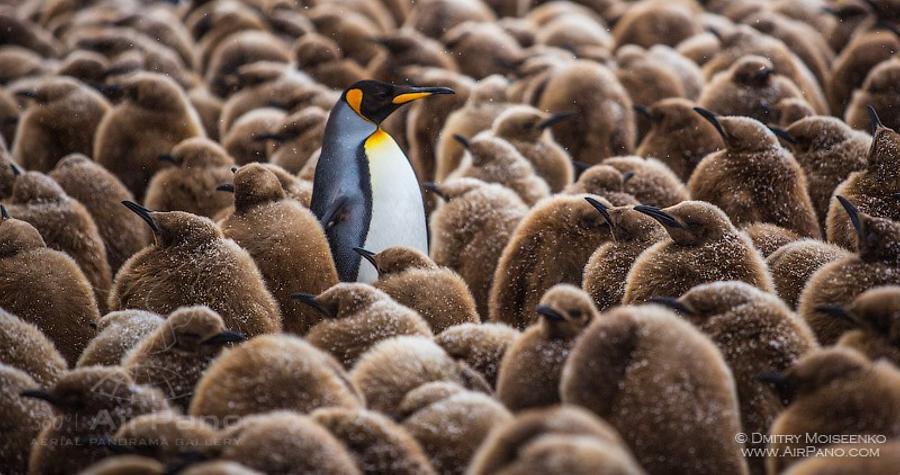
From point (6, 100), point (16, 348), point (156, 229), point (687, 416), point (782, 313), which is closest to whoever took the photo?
point (687, 416)

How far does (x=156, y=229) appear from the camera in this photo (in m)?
4.23

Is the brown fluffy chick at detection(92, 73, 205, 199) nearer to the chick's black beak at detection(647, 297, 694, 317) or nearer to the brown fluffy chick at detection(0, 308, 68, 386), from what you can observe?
the brown fluffy chick at detection(0, 308, 68, 386)

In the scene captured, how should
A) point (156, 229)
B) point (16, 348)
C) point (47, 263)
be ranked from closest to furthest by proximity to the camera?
point (16, 348) → point (156, 229) → point (47, 263)

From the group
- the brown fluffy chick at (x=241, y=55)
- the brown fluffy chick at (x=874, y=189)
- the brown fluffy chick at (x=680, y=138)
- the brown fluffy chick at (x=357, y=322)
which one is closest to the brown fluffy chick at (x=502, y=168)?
the brown fluffy chick at (x=680, y=138)

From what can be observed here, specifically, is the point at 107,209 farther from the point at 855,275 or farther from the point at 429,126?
the point at 855,275

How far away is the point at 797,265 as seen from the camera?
13.8 ft

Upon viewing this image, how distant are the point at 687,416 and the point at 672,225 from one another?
4.15 ft

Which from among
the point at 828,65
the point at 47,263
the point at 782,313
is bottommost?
the point at 828,65

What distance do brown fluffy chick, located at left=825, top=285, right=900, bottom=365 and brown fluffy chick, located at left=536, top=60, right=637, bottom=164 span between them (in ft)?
11.6

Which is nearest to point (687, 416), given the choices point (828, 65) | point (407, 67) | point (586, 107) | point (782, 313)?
point (782, 313)

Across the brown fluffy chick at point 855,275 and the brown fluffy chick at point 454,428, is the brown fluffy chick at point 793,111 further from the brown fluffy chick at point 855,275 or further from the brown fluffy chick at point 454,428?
the brown fluffy chick at point 454,428

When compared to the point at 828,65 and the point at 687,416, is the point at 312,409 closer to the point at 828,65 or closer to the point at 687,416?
the point at 687,416

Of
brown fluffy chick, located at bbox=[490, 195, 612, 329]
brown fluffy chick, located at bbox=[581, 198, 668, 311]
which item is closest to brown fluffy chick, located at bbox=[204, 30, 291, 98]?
brown fluffy chick, located at bbox=[490, 195, 612, 329]

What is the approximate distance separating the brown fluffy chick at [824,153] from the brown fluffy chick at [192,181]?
275 centimetres
